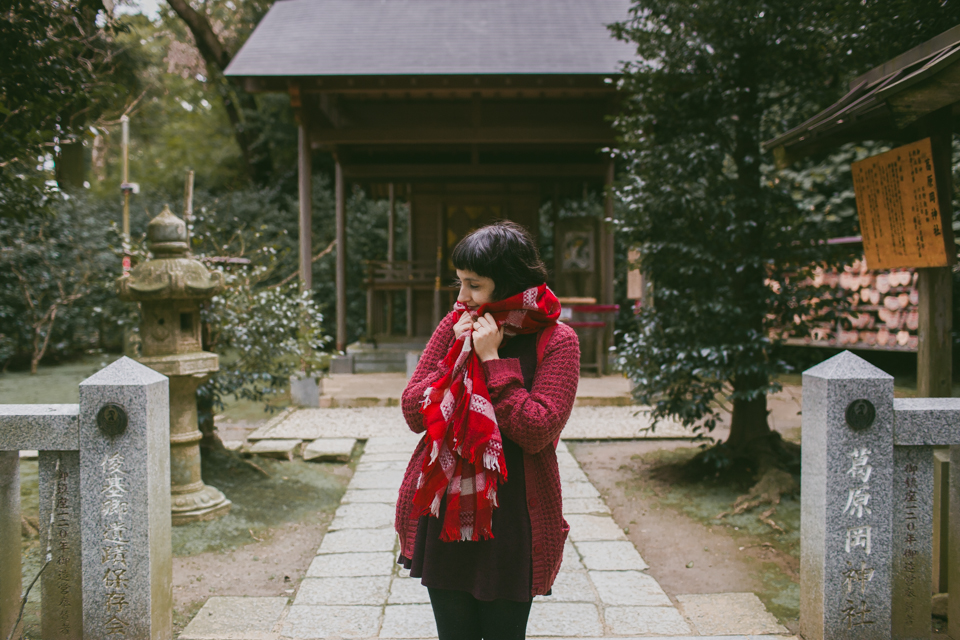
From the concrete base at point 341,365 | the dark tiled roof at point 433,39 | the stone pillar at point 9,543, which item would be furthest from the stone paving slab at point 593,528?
the concrete base at point 341,365

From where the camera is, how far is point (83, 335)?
12.2 meters

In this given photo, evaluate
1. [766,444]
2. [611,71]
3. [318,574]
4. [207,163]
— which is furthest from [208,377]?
[207,163]

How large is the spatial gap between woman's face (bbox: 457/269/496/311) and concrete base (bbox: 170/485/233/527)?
3259mm

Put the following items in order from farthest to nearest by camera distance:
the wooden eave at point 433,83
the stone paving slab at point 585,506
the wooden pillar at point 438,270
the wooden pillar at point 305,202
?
the wooden pillar at point 438,270
the wooden pillar at point 305,202
the wooden eave at point 433,83
the stone paving slab at point 585,506

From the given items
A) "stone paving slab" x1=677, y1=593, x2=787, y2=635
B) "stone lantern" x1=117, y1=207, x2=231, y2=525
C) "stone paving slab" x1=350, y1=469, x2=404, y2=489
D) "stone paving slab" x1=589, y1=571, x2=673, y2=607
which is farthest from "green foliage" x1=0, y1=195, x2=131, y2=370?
"stone paving slab" x1=677, y1=593, x2=787, y2=635

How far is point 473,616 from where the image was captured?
175 centimetres

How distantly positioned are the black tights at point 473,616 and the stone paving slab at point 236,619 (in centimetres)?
137

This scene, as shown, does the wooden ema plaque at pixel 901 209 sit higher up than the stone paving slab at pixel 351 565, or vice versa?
the wooden ema plaque at pixel 901 209

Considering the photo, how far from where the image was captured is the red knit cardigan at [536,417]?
1.64 m

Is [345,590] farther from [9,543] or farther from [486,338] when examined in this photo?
[486,338]

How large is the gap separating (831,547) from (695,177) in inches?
116

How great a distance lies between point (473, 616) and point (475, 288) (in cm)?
92

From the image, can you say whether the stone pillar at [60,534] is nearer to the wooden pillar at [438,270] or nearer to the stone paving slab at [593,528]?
the stone paving slab at [593,528]

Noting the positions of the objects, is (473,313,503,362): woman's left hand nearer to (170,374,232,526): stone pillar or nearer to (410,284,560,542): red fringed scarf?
(410,284,560,542): red fringed scarf
